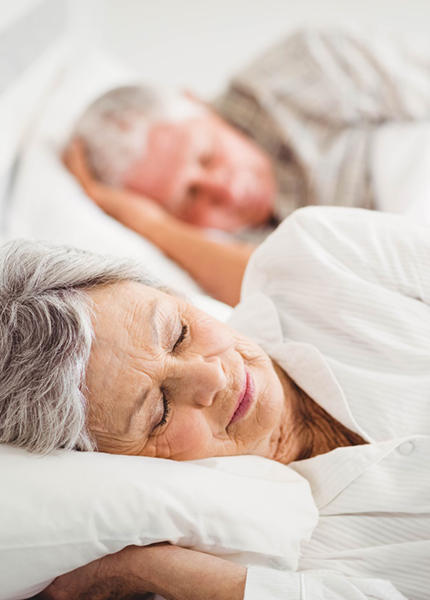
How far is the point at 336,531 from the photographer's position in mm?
1000

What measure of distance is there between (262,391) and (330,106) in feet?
5.26

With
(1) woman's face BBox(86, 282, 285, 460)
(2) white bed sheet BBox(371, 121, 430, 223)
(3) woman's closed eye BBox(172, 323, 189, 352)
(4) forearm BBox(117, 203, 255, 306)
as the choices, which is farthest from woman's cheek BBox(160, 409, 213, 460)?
Answer: (2) white bed sheet BBox(371, 121, 430, 223)

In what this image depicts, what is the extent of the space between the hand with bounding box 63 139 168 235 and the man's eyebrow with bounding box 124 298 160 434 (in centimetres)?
111

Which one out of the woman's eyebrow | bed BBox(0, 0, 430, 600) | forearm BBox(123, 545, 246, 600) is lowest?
forearm BBox(123, 545, 246, 600)

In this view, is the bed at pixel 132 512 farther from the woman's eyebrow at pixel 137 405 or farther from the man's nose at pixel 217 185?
the man's nose at pixel 217 185

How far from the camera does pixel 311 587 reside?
2.79 feet

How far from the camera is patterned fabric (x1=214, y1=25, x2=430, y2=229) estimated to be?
2.26 metres

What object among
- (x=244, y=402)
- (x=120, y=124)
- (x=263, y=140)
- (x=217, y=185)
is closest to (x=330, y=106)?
(x=263, y=140)

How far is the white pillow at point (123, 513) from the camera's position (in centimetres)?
86

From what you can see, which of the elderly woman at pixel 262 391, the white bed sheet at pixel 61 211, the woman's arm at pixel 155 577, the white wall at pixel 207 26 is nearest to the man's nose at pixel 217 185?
the white bed sheet at pixel 61 211

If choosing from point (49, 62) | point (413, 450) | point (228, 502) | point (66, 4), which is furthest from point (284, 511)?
point (66, 4)

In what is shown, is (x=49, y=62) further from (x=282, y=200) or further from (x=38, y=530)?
(x=38, y=530)

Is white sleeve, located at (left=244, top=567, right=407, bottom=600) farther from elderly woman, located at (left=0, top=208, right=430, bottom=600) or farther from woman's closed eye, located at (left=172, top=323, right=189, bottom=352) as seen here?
woman's closed eye, located at (left=172, top=323, right=189, bottom=352)

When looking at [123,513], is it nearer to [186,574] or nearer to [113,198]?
[186,574]
